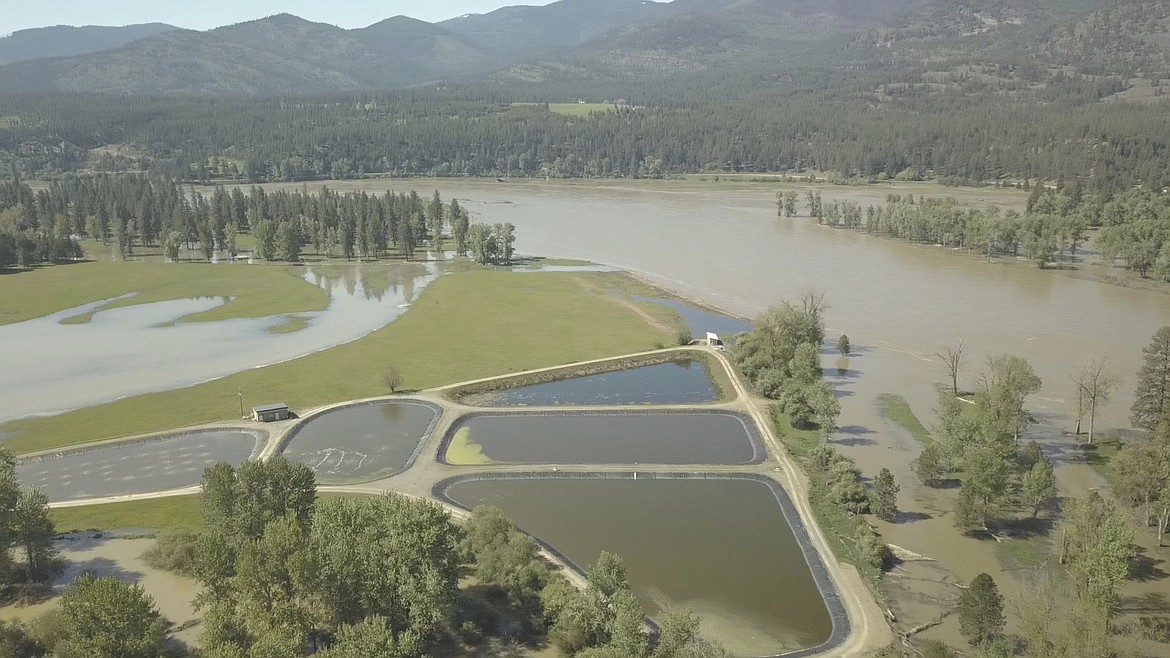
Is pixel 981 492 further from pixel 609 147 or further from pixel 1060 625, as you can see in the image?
pixel 609 147

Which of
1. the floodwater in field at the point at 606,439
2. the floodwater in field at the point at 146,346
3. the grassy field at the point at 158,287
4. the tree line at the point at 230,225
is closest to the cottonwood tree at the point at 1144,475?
the floodwater in field at the point at 606,439

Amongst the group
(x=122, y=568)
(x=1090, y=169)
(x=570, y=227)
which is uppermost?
(x=1090, y=169)

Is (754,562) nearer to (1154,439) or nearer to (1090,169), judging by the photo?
(1154,439)

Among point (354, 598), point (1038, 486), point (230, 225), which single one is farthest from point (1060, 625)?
point (230, 225)

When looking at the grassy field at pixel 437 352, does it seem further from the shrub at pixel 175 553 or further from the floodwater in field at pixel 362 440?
the shrub at pixel 175 553

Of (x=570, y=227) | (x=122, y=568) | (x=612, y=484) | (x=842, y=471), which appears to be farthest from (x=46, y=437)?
(x=570, y=227)

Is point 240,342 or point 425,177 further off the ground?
point 425,177

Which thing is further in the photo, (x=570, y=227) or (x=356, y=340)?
(x=570, y=227)
